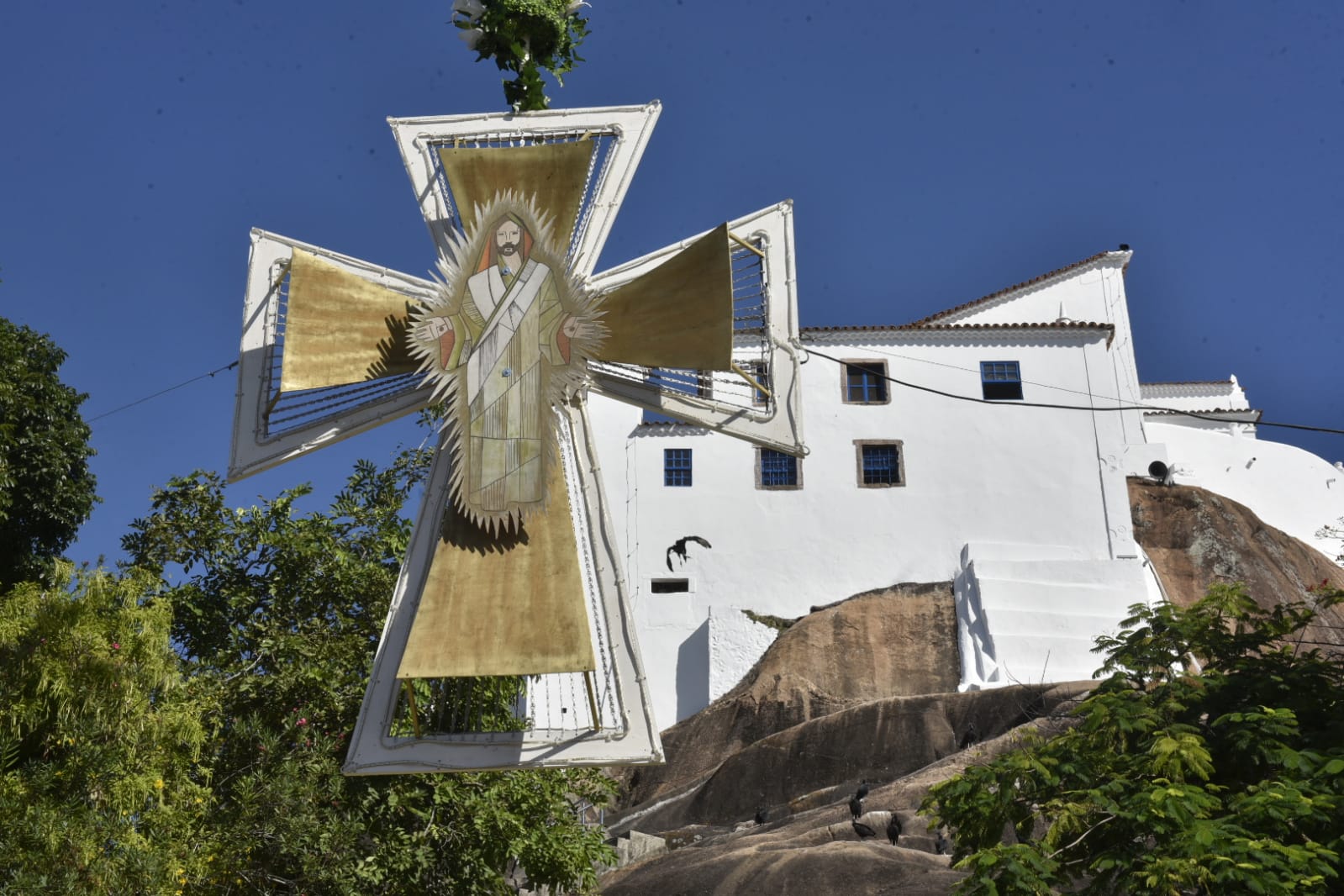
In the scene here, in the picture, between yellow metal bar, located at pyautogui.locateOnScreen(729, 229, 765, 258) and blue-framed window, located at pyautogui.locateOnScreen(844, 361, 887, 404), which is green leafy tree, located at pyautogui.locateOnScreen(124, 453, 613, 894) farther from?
blue-framed window, located at pyautogui.locateOnScreen(844, 361, 887, 404)

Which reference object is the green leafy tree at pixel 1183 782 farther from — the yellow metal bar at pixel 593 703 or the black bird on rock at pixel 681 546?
the black bird on rock at pixel 681 546

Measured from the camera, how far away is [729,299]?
1269cm

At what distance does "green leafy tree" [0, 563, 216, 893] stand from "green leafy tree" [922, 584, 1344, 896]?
7.80 meters

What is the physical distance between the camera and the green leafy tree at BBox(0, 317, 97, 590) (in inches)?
866

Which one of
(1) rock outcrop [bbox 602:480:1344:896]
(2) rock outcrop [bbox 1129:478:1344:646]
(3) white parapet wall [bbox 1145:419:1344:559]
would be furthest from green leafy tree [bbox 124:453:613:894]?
(3) white parapet wall [bbox 1145:419:1344:559]

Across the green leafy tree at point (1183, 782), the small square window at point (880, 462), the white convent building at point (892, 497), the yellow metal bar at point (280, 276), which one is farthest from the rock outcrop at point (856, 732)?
the yellow metal bar at point (280, 276)

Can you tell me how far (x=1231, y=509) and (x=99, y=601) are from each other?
36827mm

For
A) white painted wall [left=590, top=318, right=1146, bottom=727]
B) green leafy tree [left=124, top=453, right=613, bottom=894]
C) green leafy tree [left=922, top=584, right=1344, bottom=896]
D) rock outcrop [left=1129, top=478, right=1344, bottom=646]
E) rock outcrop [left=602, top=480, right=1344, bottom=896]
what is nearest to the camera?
green leafy tree [left=922, top=584, right=1344, bottom=896]

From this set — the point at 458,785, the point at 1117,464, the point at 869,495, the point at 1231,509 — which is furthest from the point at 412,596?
the point at 1231,509

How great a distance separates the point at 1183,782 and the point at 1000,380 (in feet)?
98.8

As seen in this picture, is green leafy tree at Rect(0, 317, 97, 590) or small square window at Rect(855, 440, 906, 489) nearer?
green leafy tree at Rect(0, 317, 97, 590)

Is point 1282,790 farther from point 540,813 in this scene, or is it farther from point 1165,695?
point 540,813

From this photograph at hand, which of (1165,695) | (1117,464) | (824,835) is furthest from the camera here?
(1117,464)

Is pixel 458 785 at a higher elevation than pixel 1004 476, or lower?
lower
